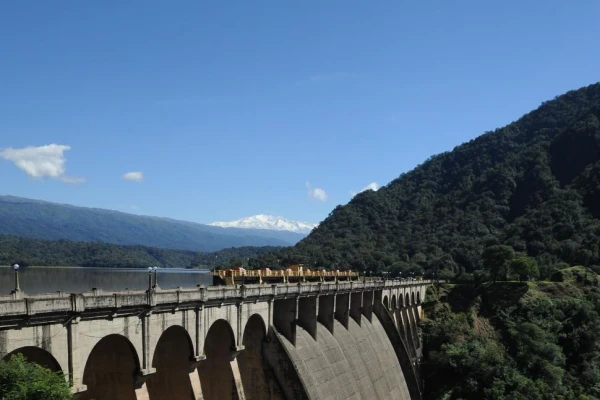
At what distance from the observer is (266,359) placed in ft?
156

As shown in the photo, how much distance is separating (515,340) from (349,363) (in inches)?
1781

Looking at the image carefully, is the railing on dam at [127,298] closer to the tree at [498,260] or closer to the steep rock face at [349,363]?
the steep rock face at [349,363]

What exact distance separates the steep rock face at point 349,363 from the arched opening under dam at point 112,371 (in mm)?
18536

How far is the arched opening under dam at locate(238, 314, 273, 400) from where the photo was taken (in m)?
47.0

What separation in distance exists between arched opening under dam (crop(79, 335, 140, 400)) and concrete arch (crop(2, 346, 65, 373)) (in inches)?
181

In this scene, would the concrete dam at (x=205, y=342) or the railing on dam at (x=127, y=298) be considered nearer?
the railing on dam at (x=127, y=298)

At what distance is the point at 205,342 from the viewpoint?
139 feet

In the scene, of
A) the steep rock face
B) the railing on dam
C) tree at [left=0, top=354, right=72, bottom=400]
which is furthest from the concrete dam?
tree at [left=0, top=354, right=72, bottom=400]

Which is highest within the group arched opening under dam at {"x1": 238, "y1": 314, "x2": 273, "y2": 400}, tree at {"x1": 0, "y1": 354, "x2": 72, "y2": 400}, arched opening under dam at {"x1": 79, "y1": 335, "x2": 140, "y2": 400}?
tree at {"x1": 0, "y1": 354, "x2": 72, "y2": 400}

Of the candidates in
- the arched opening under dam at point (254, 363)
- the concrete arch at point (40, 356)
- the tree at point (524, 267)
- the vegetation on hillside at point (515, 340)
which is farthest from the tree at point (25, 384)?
the tree at point (524, 267)

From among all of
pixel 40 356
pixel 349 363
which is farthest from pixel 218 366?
pixel 349 363

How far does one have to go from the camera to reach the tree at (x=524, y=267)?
12050 cm

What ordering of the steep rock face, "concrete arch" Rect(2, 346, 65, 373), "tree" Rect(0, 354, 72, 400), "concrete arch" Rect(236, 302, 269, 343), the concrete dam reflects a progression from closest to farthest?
"tree" Rect(0, 354, 72, 400), "concrete arch" Rect(2, 346, 65, 373), the concrete dam, "concrete arch" Rect(236, 302, 269, 343), the steep rock face

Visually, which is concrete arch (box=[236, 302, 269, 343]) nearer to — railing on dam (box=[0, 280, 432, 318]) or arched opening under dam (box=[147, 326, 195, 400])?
railing on dam (box=[0, 280, 432, 318])
